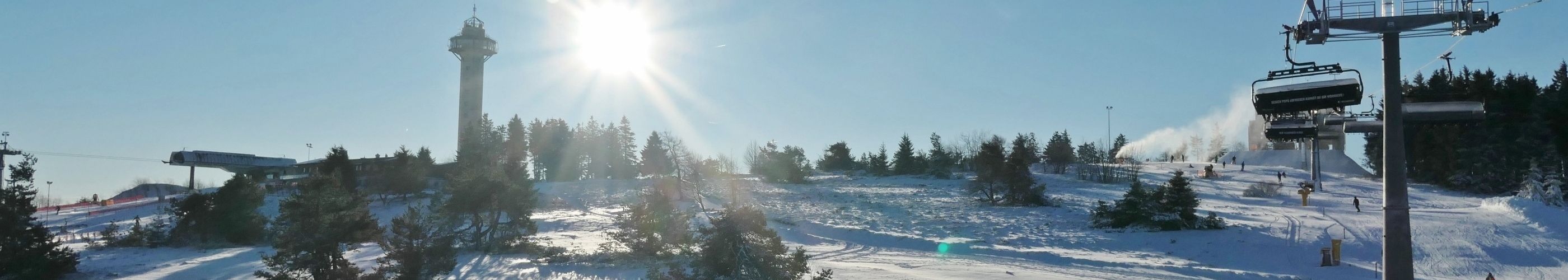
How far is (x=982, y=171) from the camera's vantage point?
178 ft

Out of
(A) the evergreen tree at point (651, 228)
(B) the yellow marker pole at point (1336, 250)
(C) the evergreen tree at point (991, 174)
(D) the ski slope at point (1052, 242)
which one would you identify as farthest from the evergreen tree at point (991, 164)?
(A) the evergreen tree at point (651, 228)

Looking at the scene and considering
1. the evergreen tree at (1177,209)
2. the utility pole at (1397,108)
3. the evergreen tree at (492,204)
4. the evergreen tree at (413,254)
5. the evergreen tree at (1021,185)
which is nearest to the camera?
the utility pole at (1397,108)

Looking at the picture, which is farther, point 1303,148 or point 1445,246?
point 1303,148

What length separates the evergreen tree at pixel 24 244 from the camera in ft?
83.1

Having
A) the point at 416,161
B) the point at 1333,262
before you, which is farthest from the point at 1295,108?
the point at 416,161

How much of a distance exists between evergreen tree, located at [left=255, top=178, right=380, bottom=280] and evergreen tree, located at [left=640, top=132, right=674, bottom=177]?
160 feet

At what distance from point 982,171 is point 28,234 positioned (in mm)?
45408

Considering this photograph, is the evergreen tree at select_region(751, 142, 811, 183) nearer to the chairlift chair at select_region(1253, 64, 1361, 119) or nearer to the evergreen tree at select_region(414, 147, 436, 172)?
the evergreen tree at select_region(414, 147, 436, 172)

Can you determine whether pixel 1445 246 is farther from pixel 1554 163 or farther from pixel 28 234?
pixel 28 234

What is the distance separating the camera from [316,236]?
19.6m

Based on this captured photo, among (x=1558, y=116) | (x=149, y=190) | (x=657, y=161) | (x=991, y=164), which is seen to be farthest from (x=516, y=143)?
(x=1558, y=116)

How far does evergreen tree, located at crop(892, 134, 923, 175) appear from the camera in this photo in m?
83.5

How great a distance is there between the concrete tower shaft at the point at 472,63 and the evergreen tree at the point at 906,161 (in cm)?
4863

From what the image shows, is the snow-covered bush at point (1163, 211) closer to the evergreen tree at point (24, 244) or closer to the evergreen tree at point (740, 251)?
the evergreen tree at point (740, 251)
